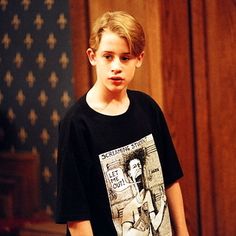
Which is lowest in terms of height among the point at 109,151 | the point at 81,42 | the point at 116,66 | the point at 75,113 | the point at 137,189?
the point at 137,189

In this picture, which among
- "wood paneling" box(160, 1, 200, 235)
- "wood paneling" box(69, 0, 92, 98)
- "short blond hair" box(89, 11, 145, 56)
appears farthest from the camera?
"wood paneling" box(69, 0, 92, 98)

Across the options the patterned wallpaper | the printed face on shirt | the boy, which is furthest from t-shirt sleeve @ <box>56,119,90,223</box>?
the patterned wallpaper

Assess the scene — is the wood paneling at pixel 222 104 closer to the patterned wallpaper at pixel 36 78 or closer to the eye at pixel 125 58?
the eye at pixel 125 58

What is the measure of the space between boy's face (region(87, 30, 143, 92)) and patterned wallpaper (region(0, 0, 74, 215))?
70.0 inches

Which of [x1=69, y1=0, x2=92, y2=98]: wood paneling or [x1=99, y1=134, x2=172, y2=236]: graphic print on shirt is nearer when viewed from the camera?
[x1=99, y1=134, x2=172, y2=236]: graphic print on shirt

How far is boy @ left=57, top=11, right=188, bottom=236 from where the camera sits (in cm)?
120

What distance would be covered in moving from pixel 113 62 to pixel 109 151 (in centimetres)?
22

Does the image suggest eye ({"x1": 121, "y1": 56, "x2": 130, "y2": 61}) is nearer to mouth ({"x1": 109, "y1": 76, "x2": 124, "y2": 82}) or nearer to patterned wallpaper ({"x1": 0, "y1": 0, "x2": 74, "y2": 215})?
mouth ({"x1": 109, "y1": 76, "x2": 124, "y2": 82})

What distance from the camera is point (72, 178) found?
120 centimetres

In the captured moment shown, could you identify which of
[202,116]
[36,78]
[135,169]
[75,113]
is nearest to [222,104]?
[202,116]

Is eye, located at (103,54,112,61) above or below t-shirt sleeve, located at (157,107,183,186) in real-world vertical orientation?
above

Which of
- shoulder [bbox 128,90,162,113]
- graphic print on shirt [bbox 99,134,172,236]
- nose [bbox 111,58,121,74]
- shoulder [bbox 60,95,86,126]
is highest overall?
nose [bbox 111,58,121,74]

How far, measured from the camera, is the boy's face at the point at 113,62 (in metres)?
1.20

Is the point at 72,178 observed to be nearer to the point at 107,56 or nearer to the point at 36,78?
the point at 107,56
